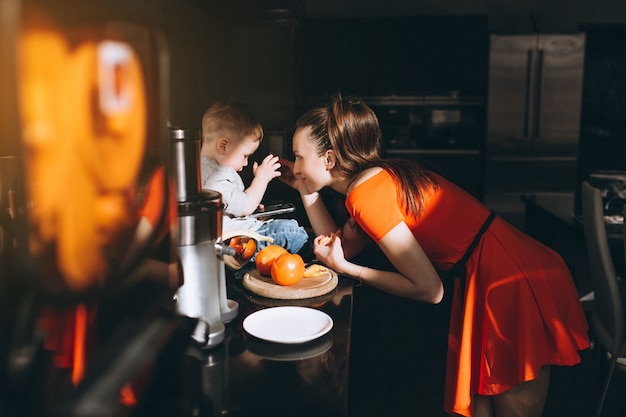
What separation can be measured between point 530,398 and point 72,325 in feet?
4.44

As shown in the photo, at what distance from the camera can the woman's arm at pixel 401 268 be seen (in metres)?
1.48

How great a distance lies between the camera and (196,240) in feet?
3.36

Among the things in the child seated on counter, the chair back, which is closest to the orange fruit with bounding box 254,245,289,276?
the child seated on counter

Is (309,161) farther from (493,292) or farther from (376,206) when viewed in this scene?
(493,292)

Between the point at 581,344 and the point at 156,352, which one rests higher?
the point at 156,352

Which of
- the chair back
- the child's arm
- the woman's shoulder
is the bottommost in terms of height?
the chair back

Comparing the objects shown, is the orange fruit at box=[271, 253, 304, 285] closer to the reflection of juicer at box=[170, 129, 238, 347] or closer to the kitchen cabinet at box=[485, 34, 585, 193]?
the reflection of juicer at box=[170, 129, 238, 347]

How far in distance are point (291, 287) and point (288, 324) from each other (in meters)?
0.22

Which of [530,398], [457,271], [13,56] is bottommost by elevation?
[530,398]

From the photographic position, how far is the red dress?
153 centimetres

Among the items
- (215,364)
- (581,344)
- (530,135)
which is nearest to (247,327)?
(215,364)

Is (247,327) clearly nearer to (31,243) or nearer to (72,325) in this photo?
(72,325)

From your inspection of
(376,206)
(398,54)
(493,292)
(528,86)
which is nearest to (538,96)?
(528,86)

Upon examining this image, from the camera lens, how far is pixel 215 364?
1027mm
